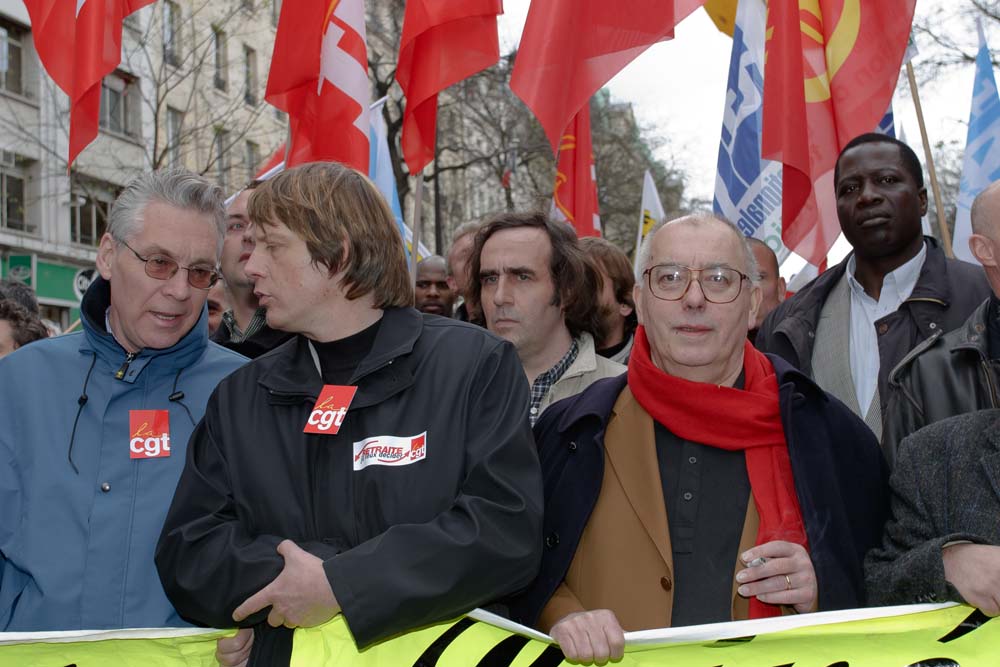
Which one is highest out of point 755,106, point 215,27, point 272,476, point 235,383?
point 215,27

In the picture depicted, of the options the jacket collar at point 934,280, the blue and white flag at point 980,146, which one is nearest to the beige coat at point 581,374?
the jacket collar at point 934,280

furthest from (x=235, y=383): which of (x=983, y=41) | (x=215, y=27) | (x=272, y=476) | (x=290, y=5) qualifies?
(x=215, y=27)

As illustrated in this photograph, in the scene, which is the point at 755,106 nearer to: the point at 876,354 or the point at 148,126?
the point at 876,354

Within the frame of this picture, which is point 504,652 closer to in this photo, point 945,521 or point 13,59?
point 945,521

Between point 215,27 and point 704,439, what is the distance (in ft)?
58.9

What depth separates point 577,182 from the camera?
8.52 meters

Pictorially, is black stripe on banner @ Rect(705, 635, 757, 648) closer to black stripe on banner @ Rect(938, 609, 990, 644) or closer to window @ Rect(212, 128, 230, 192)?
black stripe on banner @ Rect(938, 609, 990, 644)

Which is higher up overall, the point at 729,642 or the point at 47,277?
the point at 47,277

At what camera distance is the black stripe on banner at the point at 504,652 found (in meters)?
2.72

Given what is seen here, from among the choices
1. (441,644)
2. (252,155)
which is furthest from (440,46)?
(252,155)

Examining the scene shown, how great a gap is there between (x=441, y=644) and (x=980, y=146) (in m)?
6.90

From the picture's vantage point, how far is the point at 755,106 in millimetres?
7531

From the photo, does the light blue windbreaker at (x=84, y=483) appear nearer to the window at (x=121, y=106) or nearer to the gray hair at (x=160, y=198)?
the gray hair at (x=160, y=198)

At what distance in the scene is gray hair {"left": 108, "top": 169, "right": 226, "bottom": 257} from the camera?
3.47 metres
